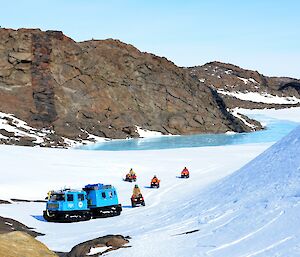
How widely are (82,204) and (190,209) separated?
4.77 m

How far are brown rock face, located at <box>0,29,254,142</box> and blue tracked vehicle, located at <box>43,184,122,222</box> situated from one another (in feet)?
196

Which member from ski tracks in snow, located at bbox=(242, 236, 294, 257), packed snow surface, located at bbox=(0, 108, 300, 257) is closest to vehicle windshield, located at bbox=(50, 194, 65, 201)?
packed snow surface, located at bbox=(0, 108, 300, 257)

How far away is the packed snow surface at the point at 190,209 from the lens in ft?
39.3

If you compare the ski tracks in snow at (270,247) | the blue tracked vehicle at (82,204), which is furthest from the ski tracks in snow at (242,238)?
the blue tracked vehicle at (82,204)

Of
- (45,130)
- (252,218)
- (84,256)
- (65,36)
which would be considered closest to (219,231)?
(252,218)

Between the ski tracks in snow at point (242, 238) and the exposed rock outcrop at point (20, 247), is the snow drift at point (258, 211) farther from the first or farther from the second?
the exposed rock outcrop at point (20, 247)

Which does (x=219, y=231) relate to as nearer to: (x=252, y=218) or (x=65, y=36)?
(x=252, y=218)

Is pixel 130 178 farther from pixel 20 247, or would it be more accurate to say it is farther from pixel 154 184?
pixel 20 247

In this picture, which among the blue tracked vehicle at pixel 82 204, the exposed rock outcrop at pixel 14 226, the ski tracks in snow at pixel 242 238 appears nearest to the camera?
the ski tracks in snow at pixel 242 238

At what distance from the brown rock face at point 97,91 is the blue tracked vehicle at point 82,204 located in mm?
59771

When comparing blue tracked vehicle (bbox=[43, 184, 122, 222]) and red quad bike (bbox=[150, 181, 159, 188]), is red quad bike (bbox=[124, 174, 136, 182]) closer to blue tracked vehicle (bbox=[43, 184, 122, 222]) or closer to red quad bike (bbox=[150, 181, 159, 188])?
red quad bike (bbox=[150, 181, 159, 188])

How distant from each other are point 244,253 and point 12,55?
8667cm

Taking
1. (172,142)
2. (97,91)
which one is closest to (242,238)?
(172,142)

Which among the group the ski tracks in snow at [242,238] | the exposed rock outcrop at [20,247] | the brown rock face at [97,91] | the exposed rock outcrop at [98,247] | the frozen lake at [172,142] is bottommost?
the frozen lake at [172,142]
